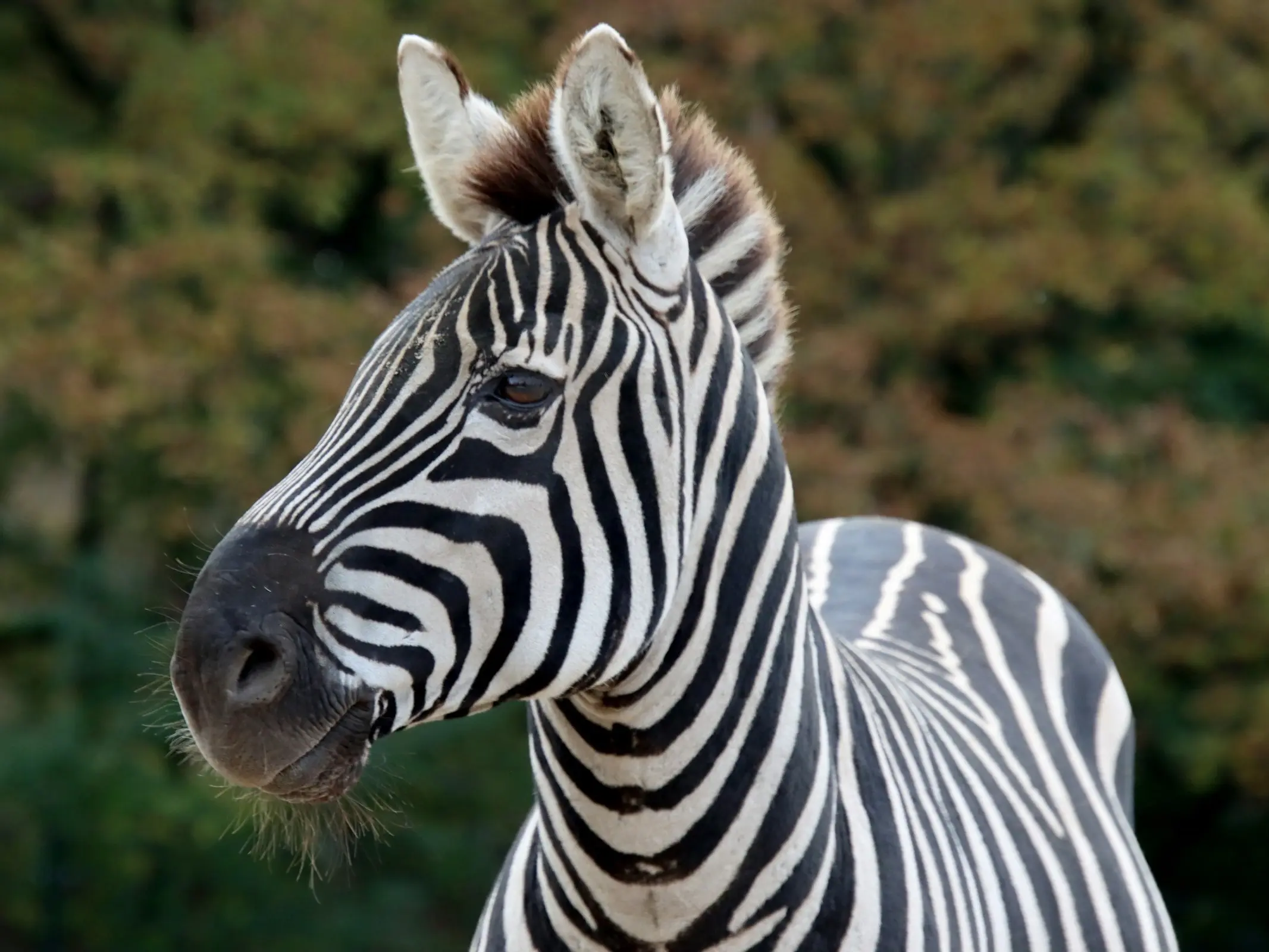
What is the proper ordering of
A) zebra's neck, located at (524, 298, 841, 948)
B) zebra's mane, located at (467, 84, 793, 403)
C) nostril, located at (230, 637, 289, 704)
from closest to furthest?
nostril, located at (230, 637, 289, 704), zebra's neck, located at (524, 298, 841, 948), zebra's mane, located at (467, 84, 793, 403)

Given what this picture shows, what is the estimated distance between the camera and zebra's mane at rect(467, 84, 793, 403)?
284 cm

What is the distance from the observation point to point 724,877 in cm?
277

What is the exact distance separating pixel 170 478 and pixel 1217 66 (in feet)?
24.7

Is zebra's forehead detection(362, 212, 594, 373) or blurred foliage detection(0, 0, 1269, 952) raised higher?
blurred foliage detection(0, 0, 1269, 952)

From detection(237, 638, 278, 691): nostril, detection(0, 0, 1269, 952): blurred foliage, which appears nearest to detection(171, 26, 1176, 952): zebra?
detection(237, 638, 278, 691): nostril

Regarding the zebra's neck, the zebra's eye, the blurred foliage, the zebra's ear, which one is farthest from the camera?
the blurred foliage

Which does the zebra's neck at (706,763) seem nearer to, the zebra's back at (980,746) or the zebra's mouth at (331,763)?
the zebra's back at (980,746)

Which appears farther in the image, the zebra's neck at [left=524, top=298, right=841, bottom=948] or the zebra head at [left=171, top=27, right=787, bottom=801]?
the zebra's neck at [left=524, top=298, right=841, bottom=948]

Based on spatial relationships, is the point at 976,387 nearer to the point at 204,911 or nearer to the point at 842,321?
the point at 842,321

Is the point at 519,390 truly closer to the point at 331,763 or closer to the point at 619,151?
the point at 619,151

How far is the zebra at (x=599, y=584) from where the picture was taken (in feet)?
7.93

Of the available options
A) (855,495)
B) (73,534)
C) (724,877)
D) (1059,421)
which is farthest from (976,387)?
(724,877)

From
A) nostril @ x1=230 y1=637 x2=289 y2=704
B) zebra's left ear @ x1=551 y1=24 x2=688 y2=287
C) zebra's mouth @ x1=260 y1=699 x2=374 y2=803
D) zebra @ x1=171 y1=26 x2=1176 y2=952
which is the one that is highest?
zebra's left ear @ x1=551 y1=24 x2=688 y2=287

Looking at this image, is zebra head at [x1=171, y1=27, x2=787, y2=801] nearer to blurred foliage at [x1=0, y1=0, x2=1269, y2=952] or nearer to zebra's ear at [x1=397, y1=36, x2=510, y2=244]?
zebra's ear at [x1=397, y1=36, x2=510, y2=244]
